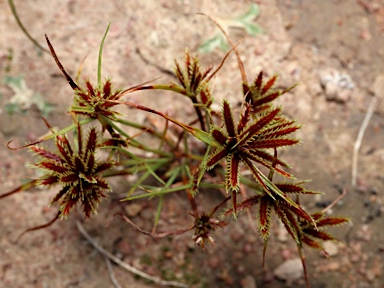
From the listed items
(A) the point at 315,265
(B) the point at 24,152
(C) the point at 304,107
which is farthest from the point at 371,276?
(B) the point at 24,152

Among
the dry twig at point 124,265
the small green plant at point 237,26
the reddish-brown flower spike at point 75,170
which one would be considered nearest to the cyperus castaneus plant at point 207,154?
the reddish-brown flower spike at point 75,170

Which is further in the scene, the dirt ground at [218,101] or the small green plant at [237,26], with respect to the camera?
the small green plant at [237,26]

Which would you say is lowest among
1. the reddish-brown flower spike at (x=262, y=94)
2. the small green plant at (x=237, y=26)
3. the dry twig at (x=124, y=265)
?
the dry twig at (x=124, y=265)

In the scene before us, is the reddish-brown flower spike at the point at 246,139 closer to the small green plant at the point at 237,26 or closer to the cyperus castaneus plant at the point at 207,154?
the cyperus castaneus plant at the point at 207,154

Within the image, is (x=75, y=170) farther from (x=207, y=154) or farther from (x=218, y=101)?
(x=218, y=101)

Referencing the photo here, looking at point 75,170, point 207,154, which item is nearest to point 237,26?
point 207,154

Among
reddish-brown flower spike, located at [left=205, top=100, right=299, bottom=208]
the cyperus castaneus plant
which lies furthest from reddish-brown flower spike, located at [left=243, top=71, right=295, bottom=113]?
reddish-brown flower spike, located at [left=205, top=100, right=299, bottom=208]

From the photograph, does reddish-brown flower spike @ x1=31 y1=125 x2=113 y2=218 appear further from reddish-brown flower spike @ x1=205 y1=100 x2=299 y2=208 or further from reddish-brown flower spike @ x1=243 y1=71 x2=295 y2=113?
reddish-brown flower spike @ x1=243 y1=71 x2=295 y2=113

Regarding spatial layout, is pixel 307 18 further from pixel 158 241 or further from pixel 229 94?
pixel 158 241

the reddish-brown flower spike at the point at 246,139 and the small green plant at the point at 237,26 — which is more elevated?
the small green plant at the point at 237,26
